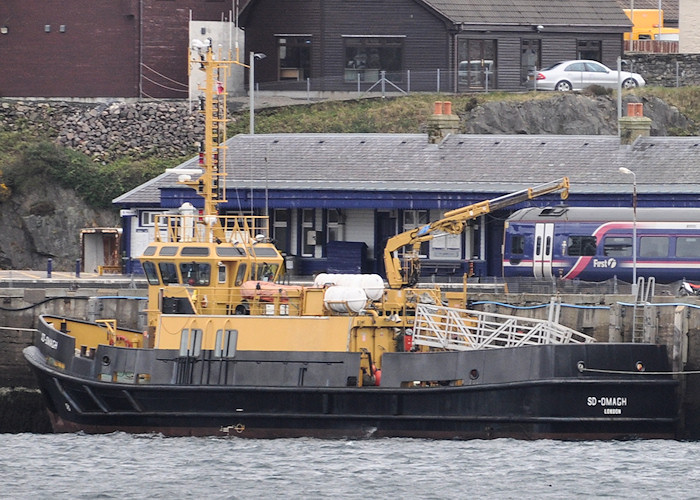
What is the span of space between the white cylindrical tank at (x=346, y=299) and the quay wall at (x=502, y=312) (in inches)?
154

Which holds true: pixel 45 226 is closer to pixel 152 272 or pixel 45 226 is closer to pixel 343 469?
pixel 152 272

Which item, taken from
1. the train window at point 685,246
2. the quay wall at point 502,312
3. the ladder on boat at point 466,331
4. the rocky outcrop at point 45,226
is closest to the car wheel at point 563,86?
the rocky outcrop at point 45,226

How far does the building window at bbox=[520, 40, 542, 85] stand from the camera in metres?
59.4

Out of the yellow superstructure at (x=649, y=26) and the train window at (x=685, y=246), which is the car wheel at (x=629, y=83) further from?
the train window at (x=685, y=246)

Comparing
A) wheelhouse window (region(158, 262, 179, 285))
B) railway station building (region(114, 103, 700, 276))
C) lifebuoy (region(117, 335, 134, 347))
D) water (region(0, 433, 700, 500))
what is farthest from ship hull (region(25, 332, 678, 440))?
railway station building (region(114, 103, 700, 276))

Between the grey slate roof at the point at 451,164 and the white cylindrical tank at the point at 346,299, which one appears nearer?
the white cylindrical tank at the point at 346,299

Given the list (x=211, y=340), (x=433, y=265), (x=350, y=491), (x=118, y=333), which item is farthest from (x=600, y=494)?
(x=433, y=265)

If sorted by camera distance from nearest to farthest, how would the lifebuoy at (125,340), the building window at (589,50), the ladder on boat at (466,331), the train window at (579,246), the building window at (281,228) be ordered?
the ladder on boat at (466,331), the lifebuoy at (125,340), the train window at (579,246), the building window at (281,228), the building window at (589,50)

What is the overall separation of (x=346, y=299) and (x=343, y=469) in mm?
4139

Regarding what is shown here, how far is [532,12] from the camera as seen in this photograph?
2340 inches

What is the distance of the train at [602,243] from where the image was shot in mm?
41531

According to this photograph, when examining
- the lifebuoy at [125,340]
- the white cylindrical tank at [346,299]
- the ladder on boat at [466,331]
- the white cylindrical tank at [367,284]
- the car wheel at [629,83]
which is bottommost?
the lifebuoy at [125,340]

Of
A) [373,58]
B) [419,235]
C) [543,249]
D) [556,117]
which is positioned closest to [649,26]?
[556,117]

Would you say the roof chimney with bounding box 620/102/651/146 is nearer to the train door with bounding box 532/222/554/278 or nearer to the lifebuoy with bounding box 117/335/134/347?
the train door with bounding box 532/222/554/278
